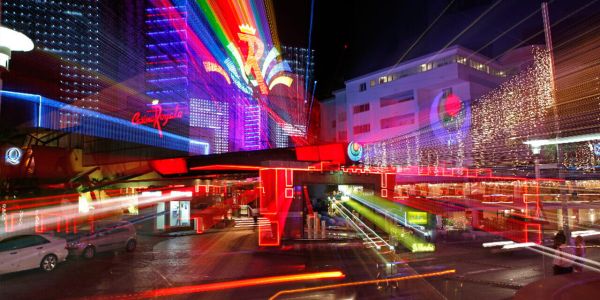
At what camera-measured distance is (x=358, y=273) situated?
12.5 m

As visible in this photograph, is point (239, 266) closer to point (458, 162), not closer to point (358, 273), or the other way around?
point (358, 273)

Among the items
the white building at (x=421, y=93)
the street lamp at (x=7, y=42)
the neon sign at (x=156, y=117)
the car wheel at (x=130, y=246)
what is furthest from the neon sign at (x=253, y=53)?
the street lamp at (x=7, y=42)

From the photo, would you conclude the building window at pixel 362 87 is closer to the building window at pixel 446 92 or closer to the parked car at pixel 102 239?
the building window at pixel 446 92

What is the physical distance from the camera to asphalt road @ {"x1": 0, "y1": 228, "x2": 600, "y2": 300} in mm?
10102

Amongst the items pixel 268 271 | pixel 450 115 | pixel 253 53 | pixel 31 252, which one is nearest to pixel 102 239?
pixel 31 252

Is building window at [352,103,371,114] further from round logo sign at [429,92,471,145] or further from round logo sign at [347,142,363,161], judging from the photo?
round logo sign at [347,142,363,161]

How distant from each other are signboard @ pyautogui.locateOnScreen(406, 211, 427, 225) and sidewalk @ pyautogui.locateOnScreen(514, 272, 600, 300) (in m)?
13.5

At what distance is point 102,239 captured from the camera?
17.1 m

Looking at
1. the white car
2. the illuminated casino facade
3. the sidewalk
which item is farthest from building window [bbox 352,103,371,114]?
the sidewalk

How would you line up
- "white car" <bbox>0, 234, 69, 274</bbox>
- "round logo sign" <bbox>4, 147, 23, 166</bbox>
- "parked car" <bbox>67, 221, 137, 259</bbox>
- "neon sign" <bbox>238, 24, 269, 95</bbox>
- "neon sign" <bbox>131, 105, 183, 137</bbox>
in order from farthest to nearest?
"neon sign" <bbox>131, 105, 183, 137</bbox>, "neon sign" <bbox>238, 24, 269, 95</bbox>, "round logo sign" <bbox>4, 147, 23, 166</bbox>, "parked car" <bbox>67, 221, 137, 259</bbox>, "white car" <bbox>0, 234, 69, 274</bbox>

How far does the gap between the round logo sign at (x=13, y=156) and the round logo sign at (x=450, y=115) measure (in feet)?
117

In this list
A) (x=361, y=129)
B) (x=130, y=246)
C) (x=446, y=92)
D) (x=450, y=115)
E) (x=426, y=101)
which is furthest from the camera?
Answer: (x=361, y=129)

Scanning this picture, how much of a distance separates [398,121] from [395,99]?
358cm

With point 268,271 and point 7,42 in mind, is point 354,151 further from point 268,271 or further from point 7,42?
point 7,42
